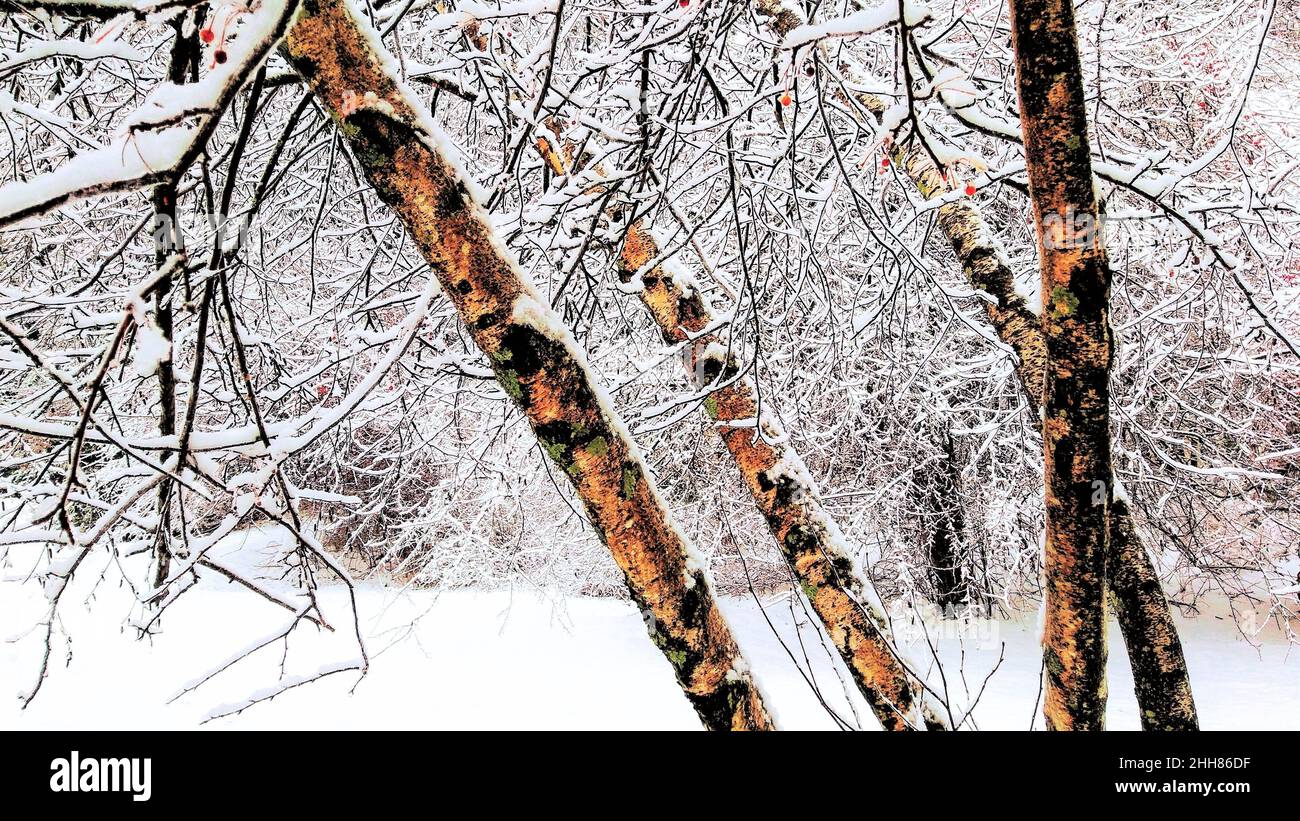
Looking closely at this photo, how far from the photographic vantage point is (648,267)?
100 inches

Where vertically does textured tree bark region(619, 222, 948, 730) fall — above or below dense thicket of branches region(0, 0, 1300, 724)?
below

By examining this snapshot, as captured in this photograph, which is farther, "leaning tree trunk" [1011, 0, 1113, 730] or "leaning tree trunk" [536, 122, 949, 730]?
"leaning tree trunk" [536, 122, 949, 730]

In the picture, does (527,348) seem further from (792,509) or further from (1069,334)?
(792,509)

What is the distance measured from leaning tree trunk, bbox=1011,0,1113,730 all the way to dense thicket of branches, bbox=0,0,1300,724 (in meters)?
0.25

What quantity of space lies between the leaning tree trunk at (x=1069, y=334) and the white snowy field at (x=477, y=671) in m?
3.14

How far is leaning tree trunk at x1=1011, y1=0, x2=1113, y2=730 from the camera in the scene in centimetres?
128

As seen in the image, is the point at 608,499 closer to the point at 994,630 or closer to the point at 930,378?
the point at 930,378

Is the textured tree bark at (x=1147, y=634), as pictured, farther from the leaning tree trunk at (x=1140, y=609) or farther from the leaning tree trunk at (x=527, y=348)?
the leaning tree trunk at (x=527, y=348)

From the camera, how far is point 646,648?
7.56m

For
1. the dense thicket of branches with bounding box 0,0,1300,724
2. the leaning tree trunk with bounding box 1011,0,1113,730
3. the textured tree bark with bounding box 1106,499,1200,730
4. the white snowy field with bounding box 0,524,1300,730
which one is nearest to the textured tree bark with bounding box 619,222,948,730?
the dense thicket of branches with bounding box 0,0,1300,724

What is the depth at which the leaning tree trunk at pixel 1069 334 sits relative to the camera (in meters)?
1.28

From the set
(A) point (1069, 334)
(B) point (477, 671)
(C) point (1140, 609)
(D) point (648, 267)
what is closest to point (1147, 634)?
(C) point (1140, 609)

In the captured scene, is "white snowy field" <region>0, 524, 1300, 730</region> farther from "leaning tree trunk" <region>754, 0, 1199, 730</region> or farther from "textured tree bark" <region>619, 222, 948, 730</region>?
"leaning tree trunk" <region>754, 0, 1199, 730</region>

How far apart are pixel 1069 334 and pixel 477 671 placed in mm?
6374
